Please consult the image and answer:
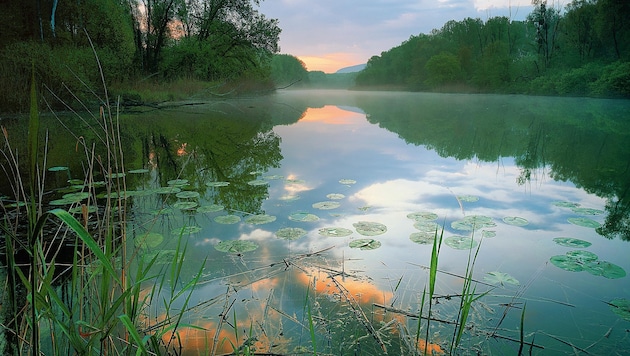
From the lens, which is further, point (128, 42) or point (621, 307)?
point (128, 42)

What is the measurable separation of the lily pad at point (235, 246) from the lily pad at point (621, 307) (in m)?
2.11

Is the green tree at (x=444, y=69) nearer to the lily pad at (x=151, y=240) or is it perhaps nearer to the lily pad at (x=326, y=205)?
the lily pad at (x=326, y=205)

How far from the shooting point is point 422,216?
3324 mm

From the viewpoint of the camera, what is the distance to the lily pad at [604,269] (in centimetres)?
228

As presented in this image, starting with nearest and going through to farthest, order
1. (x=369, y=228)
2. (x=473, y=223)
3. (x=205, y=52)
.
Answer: (x=369, y=228), (x=473, y=223), (x=205, y=52)

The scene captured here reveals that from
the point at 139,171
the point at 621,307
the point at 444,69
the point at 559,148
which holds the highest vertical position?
the point at 444,69

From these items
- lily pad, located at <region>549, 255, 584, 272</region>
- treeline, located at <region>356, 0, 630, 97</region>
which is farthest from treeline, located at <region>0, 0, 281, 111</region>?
treeline, located at <region>356, 0, 630, 97</region>

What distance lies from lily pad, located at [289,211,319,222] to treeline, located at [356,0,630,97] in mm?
27160

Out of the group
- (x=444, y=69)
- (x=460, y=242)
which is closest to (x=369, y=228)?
(x=460, y=242)

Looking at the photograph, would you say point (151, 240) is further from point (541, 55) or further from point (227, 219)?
point (541, 55)

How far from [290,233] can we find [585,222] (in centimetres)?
250

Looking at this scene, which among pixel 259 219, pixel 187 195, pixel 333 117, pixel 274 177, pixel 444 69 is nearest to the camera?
pixel 259 219

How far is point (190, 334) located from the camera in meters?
1.67

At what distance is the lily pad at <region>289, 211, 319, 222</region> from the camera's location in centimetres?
330
